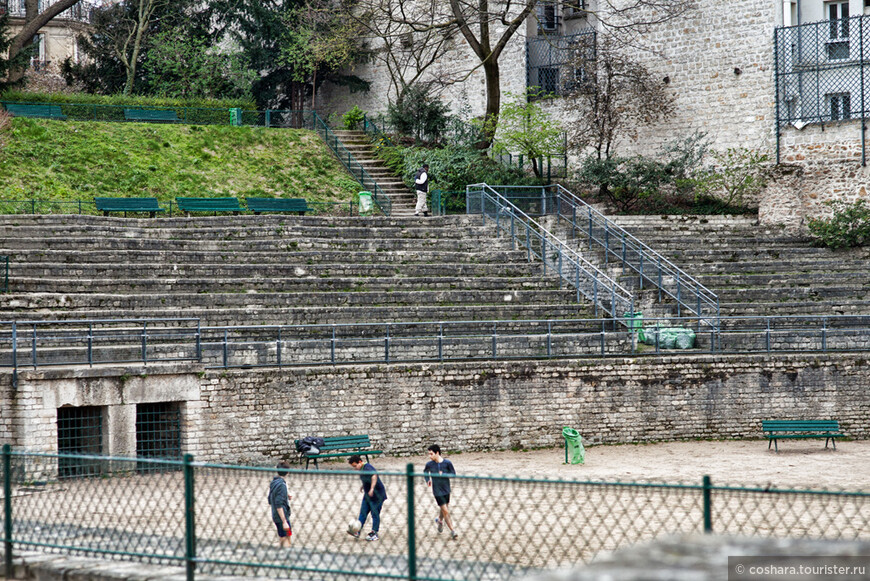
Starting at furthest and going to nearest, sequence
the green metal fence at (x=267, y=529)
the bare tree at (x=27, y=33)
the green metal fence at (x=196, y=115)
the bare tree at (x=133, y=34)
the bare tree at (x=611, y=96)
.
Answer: the bare tree at (x=133, y=34) → the bare tree at (x=27, y=33) → the green metal fence at (x=196, y=115) → the bare tree at (x=611, y=96) → the green metal fence at (x=267, y=529)

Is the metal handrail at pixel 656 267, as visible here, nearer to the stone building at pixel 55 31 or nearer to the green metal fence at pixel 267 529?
the green metal fence at pixel 267 529

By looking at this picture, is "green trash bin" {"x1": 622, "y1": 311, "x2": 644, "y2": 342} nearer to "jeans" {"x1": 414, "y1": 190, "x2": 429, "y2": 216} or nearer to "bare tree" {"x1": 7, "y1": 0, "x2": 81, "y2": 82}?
"jeans" {"x1": 414, "y1": 190, "x2": 429, "y2": 216}

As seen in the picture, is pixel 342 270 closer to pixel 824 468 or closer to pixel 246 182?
pixel 246 182

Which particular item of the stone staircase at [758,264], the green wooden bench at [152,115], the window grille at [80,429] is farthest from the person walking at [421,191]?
the window grille at [80,429]

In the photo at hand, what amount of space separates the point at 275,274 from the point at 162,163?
912 centimetres

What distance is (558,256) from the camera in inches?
913

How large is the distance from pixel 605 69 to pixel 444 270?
35.3 feet

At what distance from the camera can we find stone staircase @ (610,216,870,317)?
22406 mm

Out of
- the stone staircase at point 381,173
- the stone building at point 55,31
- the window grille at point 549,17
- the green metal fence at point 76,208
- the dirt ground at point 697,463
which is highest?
the stone building at point 55,31

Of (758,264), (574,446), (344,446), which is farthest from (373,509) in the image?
(758,264)

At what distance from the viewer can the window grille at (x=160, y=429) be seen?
54.9ft

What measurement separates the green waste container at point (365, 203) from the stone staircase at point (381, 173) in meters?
0.67

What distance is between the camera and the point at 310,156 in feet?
103

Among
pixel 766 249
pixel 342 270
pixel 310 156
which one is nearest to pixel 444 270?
pixel 342 270
